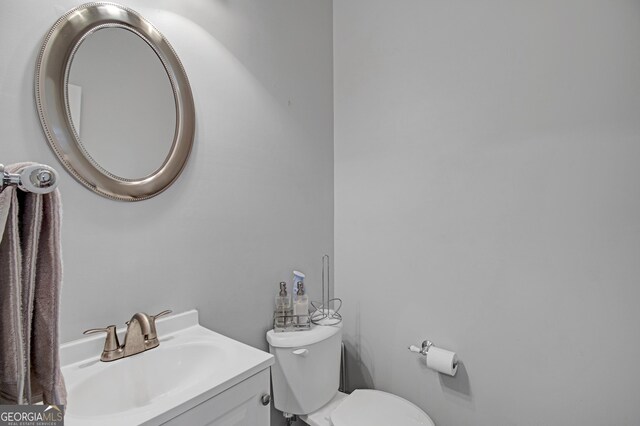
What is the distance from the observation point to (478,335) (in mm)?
1308

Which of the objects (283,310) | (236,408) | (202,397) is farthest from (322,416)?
(202,397)

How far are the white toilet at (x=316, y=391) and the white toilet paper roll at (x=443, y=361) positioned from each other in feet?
0.62

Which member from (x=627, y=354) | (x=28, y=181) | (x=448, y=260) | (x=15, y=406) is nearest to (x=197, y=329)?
(x=15, y=406)

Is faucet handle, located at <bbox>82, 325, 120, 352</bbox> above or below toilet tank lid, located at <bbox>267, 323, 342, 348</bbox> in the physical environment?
above

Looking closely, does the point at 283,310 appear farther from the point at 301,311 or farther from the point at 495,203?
the point at 495,203

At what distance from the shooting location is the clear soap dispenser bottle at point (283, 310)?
1382 millimetres

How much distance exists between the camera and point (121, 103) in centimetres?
97

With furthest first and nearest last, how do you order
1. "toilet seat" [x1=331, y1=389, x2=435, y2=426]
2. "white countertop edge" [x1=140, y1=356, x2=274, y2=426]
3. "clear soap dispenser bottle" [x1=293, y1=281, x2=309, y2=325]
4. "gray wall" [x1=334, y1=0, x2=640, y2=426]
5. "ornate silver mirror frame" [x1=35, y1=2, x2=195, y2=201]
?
"clear soap dispenser bottle" [x1=293, y1=281, x2=309, y2=325]
"toilet seat" [x1=331, y1=389, x2=435, y2=426]
"gray wall" [x1=334, y1=0, x2=640, y2=426]
"ornate silver mirror frame" [x1=35, y1=2, x2=195, y2=201]
"white countertop edge" [x1=140, y1=356, x2=274, y2=426]

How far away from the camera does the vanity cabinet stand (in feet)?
2.36

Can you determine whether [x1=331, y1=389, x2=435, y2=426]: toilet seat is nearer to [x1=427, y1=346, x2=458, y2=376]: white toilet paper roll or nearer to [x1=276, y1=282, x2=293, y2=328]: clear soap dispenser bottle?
[x1=427, y1=346, x2=458, y2=376]: white toilet paper roll

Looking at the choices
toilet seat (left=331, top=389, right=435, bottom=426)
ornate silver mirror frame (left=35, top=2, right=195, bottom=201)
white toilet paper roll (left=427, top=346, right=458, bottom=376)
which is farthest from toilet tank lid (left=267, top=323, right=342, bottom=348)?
ornate silver mirror frame (left=35, top=2, right=195, bottom=201)

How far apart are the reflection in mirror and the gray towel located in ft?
1.59
